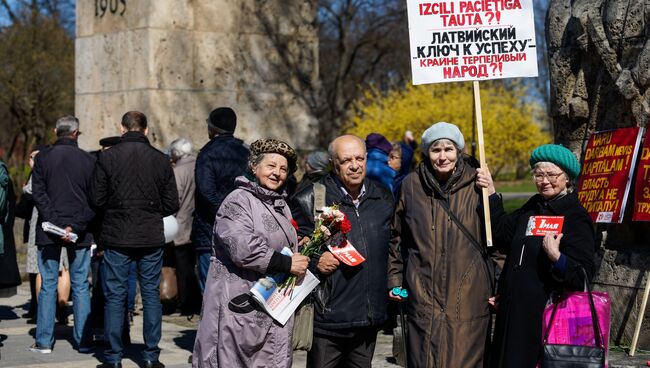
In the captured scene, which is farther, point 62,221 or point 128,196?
point 62,221

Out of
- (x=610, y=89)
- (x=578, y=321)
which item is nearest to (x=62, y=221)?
(x=610, y=89)

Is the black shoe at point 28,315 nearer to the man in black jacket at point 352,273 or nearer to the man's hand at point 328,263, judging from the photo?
the man in black jacket at point 352,273

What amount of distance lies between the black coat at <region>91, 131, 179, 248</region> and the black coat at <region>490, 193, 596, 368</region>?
135 inches

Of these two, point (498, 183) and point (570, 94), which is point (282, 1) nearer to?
point (570, 94)

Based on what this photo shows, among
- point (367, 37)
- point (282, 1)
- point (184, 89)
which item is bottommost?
point (184, 89)

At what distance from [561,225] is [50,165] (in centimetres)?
500

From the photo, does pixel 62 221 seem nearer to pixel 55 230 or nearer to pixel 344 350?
pixel 55 230

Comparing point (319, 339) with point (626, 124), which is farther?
point (626, 124)

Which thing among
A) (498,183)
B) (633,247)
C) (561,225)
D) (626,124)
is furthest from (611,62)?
(498,183)

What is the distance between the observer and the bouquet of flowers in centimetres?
562

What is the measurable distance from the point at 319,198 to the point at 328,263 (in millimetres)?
369

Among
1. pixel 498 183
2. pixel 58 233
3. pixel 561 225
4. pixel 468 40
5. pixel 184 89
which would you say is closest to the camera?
pixel 561 225

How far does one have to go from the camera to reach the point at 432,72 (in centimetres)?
633

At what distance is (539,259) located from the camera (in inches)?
216
